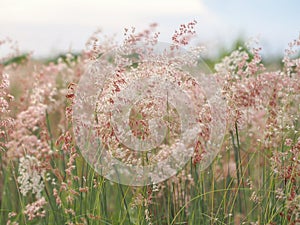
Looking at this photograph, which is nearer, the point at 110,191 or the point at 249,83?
the point at 249,83

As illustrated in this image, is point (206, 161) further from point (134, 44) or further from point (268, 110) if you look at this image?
point (134, 44)

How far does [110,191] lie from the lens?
3.99 m

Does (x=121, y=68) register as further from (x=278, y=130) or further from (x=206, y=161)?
(x=278, y=130)

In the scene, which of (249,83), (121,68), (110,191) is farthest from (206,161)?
(110,191)

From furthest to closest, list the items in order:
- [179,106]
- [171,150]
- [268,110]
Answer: [268,110]
[179,106]
[171,150]

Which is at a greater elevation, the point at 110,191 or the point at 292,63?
the point at 292,63

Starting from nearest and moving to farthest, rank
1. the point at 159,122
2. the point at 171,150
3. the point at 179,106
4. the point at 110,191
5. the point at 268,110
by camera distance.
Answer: the point at 171,150 → the point at 159,122 → the point at 179,106 → the point at 268,110 → the point at 110,191

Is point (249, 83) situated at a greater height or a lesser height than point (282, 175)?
greater

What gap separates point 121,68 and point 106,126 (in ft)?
1.18

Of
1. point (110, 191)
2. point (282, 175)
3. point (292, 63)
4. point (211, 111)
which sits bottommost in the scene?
point (110, 191)

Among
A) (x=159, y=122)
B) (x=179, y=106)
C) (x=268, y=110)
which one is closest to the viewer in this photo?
(x=159, y=122)

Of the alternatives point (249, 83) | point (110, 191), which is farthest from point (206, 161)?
point (110, 191)

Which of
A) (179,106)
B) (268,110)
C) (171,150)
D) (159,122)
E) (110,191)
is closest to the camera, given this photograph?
(171,150)

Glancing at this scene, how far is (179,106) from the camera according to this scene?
2.67m
